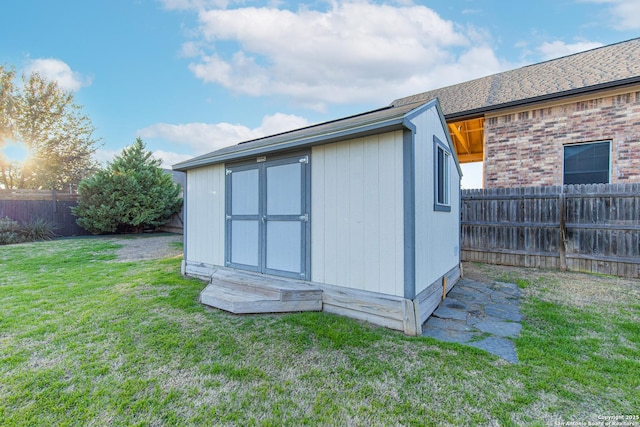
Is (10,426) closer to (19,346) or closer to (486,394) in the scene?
(19,346)

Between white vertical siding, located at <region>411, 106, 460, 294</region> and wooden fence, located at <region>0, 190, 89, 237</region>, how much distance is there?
1416cm

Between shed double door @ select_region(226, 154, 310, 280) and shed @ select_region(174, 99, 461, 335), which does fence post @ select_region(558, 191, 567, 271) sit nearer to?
shed @ select_region(174, 99, 461, 335)

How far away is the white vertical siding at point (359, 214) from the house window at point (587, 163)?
248 inches

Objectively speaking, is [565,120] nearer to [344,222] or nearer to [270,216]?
[344,222]

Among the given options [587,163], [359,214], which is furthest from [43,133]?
[587,163]

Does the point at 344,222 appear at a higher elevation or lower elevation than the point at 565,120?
lower

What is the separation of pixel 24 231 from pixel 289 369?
42.6 feet

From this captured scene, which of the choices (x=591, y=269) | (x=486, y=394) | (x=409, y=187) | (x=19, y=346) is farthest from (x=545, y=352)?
(x=19, y=346)

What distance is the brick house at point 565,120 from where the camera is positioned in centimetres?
602

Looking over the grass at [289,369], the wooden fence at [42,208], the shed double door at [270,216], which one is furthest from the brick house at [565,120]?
the wooden fence at [42,208]

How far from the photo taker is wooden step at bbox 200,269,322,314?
3.45m

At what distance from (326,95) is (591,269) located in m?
9.41

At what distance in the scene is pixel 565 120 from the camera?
662cm

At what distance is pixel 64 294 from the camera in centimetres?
405
